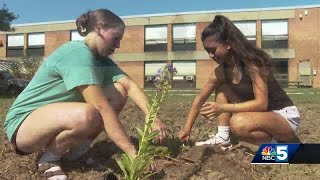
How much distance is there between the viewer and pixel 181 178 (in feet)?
9.62

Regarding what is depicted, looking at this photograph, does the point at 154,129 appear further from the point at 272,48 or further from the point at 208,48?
the point at 272,48

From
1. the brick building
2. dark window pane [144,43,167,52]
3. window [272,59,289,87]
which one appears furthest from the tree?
window [272,59,289,87]

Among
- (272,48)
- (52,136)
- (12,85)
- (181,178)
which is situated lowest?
(181,178)

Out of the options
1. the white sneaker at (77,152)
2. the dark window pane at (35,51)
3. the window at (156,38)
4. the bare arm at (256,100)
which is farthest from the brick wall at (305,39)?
the white sneaker at (77,152)

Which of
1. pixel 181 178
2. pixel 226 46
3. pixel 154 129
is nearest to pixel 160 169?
pixel 181 178

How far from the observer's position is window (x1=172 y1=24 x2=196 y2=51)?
242 centimetres

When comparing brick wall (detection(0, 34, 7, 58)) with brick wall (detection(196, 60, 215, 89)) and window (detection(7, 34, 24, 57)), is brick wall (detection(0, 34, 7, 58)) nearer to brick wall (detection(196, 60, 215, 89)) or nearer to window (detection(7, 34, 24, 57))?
window (detection(7, 34, 24, 57))

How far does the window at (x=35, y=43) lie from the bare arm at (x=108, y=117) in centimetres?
29

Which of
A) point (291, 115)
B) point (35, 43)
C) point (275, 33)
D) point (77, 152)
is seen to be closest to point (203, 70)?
point (275, 33)

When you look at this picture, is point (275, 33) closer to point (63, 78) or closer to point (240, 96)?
point (240, 96)

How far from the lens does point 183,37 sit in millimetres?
2416

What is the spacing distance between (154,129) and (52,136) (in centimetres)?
58

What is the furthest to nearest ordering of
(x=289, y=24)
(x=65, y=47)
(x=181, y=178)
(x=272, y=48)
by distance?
(x=181, y=178), (x=65, y=47), (x=272, y=48), (x=289, y=24)

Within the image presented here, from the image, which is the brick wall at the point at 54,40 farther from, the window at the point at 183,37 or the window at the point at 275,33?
the window at the point at 275,33
